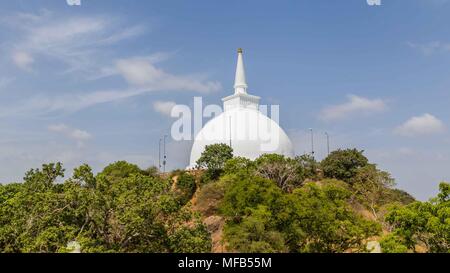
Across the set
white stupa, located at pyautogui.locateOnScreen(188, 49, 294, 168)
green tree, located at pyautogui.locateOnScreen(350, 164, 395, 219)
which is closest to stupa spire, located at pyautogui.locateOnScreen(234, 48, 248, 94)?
white stupa, located at pyautogui.locateOnScreen(188, 49, 294, 168)

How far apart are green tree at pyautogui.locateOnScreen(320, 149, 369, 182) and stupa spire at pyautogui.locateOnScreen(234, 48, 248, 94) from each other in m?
20.6

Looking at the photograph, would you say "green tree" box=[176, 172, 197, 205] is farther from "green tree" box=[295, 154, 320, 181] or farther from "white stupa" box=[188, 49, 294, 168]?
"green tree" box=[295, 154, 320, 181]

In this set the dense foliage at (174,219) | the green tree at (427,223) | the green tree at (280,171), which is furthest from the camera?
the green tree at (280,171)

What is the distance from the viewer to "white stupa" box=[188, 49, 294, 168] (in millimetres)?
55344

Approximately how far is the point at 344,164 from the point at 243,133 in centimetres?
1459

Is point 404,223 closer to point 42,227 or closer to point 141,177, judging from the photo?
point 141,177

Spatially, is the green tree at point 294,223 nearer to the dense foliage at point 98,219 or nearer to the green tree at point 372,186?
the dense foliage at point 98,219

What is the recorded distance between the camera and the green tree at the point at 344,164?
150 feet

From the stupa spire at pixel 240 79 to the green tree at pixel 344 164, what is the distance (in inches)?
809

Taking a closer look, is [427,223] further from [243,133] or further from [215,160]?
[243,133]

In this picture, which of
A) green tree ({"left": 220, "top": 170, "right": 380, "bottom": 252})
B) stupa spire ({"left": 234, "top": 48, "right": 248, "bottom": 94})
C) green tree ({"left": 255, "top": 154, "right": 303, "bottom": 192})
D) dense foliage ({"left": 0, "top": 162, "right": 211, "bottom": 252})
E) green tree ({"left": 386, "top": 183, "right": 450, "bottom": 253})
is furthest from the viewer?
stupa spire ({"left": 234, "top": 48, "right": 248, "bottom": 94})

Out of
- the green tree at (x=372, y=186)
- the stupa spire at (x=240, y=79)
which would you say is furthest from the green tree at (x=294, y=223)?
the stupa spire at (x=240, y=79)

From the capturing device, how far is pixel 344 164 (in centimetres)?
4644
